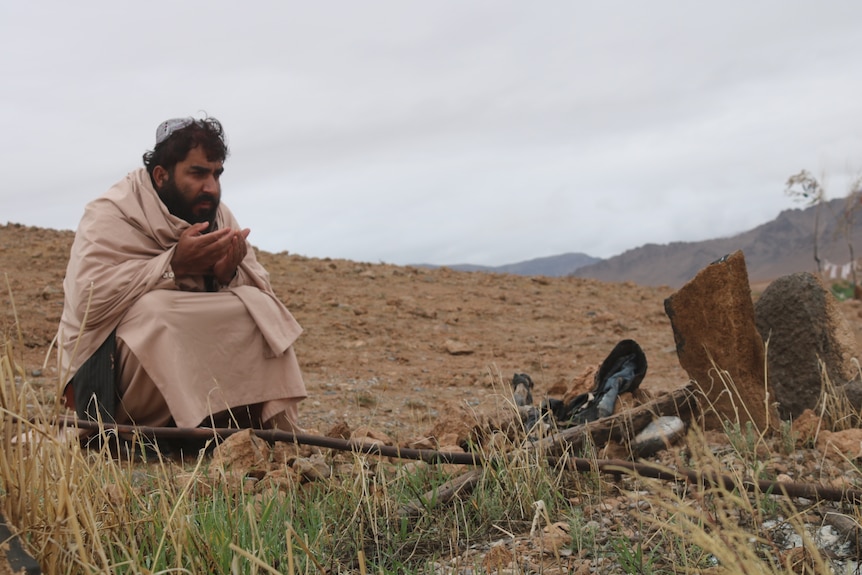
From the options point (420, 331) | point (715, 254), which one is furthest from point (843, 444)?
point (715, 254)

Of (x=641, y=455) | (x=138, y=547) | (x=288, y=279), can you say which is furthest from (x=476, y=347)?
(x=138, y=547)

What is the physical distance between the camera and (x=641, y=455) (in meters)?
3.20

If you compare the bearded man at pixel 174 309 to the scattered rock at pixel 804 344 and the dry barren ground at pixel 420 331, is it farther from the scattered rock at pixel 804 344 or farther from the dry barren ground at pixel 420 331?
the scattered rock at pixel 804 344

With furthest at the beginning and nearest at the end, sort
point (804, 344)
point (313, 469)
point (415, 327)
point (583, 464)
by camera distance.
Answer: point (415, 327)
point (804, 344)
point (313, 469)
point (583, 464)

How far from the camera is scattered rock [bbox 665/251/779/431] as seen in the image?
138 inches

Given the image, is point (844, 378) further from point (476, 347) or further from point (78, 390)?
point (476, 347)

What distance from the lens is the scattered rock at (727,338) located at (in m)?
3.49

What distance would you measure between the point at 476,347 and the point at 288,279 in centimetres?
352

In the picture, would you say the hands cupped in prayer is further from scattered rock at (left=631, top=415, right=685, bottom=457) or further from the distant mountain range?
the distant mountain range

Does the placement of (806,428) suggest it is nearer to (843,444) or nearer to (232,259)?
(843,444)

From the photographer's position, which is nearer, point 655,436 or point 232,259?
point 655,436

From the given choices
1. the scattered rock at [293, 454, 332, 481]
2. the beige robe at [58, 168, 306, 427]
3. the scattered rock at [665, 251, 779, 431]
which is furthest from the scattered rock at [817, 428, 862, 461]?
the beige robe at [58, 168, 306, 427]

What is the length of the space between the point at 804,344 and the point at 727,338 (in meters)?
0.59

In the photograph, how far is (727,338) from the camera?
11.5 ft
